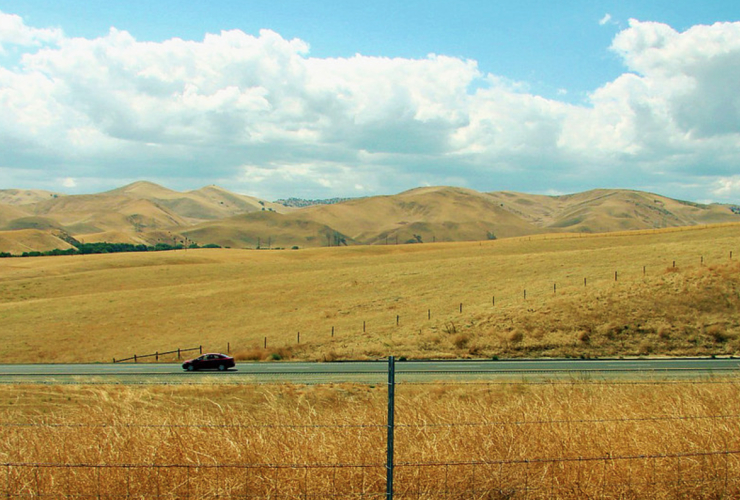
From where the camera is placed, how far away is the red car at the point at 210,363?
33250mm

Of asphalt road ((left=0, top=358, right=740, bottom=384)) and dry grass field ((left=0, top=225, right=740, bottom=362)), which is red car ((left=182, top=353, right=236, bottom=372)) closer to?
asphalt road ((left=0, top=358, right=740, bottom=384))

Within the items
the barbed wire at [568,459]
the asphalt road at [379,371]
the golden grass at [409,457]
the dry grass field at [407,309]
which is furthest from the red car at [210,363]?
the barbed wire at [568,459]

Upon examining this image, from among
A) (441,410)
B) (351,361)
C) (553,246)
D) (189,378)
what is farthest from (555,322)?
(553,246)

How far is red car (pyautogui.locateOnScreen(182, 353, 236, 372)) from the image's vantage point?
3325cm

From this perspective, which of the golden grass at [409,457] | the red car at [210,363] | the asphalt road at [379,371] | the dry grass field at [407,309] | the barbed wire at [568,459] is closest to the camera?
the barbed wire at [568,459]

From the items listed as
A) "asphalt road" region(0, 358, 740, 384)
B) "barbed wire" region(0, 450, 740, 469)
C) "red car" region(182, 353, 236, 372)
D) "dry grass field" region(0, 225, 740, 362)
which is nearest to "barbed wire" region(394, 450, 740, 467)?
"barbed wire" region(0, 450, 740, 469)

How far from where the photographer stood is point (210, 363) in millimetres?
33281

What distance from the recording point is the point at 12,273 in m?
93.5

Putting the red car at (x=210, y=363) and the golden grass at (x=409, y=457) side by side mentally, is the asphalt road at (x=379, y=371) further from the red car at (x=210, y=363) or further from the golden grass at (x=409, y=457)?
the golden grass at (x=409, y=457)

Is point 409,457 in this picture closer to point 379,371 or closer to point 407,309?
point 379,371

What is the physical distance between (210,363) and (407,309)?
72.7ft

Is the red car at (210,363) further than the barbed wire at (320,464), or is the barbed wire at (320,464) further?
the red car at (210,363)

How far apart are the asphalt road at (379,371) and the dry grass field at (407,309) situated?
318 cm

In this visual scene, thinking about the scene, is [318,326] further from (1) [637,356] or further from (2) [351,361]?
(1) [637,356]
